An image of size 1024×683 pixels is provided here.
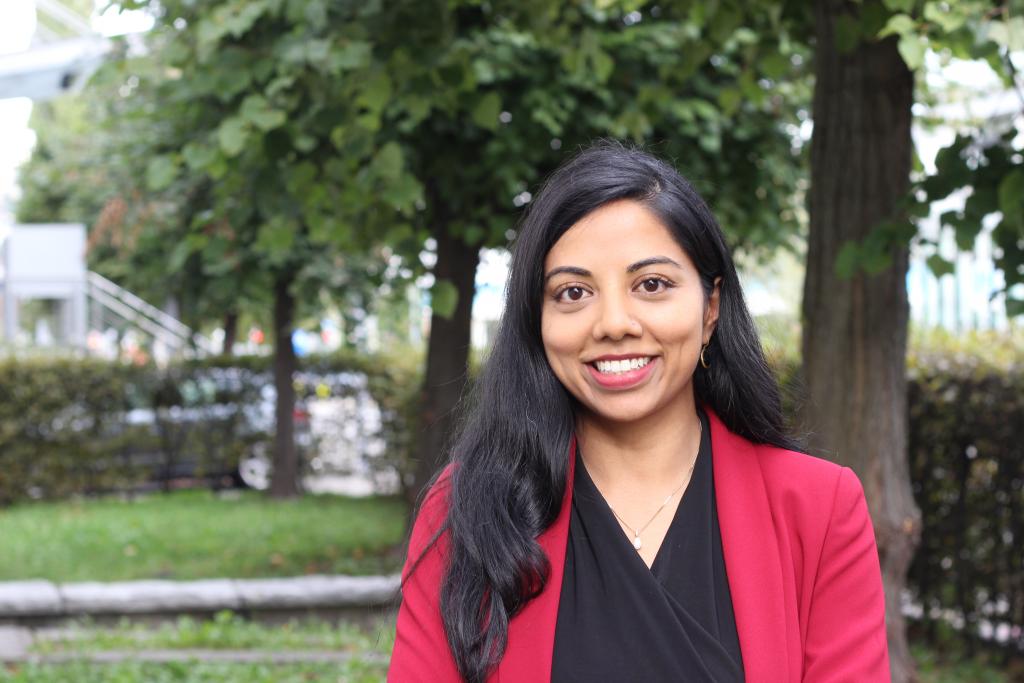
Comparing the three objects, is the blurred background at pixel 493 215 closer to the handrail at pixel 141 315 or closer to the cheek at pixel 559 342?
the cheek at pixel 559 342

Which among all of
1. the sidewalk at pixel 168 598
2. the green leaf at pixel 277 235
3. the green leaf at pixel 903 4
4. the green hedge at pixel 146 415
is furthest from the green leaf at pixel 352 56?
the green hedge at pixel 146 415

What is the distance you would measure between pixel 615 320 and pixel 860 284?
280cm

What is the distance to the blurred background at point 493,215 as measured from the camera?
4.36m

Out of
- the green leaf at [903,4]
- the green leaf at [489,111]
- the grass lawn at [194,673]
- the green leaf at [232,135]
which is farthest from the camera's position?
the grass lawn at [194,673]

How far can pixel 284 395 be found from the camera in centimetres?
1322

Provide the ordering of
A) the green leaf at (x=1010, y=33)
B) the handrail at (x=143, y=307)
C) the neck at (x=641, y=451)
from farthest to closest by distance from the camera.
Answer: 1. the handrail at (x=143, y=307)
2. the green leaf at (x=1010, y=33)
3. the neck at (x=641, y=451)

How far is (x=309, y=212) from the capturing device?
5.16m

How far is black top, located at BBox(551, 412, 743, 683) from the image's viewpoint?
6.11 ft

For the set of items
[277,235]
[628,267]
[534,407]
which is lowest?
[534,407]

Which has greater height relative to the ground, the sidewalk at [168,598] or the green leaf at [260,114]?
the green leaf at [260,114]

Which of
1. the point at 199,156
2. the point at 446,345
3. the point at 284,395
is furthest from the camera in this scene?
the point at 284,395

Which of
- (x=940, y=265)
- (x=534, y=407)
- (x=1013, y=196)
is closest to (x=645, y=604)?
(x=534, y=407)

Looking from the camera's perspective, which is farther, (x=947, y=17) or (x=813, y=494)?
(x=947, y=17)

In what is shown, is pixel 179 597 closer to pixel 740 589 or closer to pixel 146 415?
pixel 740 589
